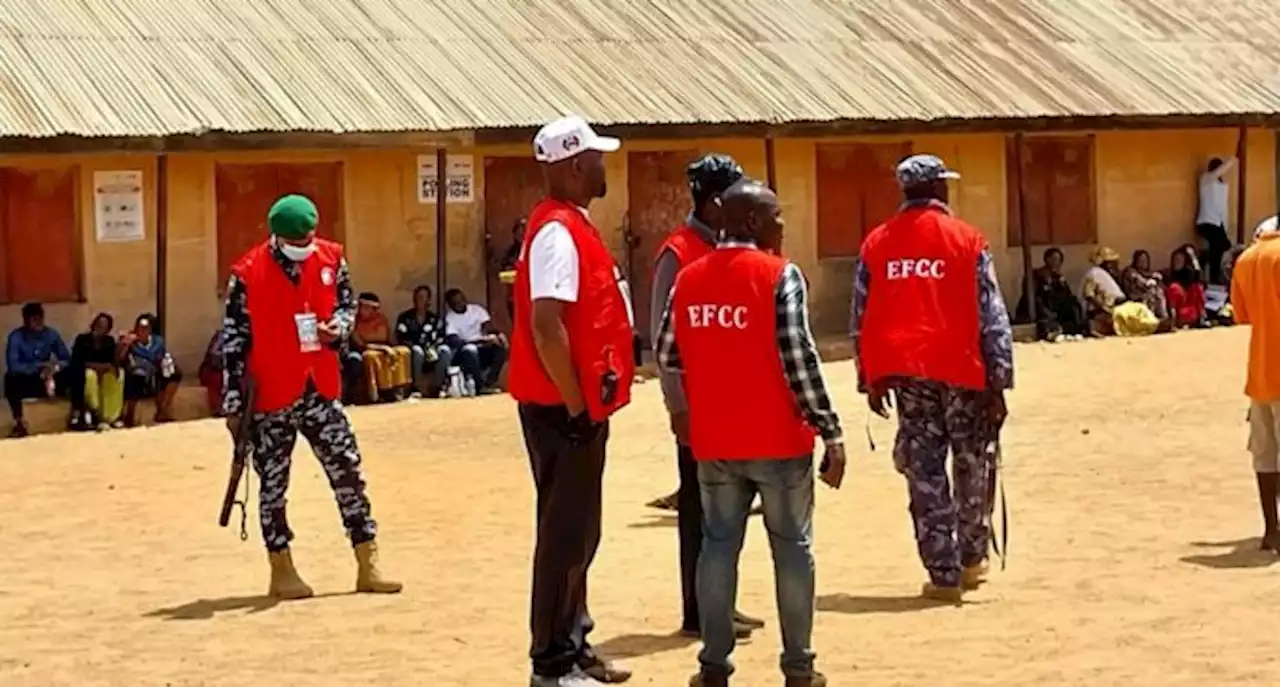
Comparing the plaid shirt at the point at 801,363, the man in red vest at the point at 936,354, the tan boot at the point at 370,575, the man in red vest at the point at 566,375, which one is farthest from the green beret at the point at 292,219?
the plaid shirt at the point at 801,363

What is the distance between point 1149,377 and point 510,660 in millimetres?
11204

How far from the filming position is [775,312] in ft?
21.6

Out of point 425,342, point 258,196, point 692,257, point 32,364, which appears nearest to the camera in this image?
point 692,257

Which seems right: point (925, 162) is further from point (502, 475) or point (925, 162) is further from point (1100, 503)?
point (502, 475)

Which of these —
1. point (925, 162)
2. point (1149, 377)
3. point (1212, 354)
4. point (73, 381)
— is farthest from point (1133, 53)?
point (925, 162)

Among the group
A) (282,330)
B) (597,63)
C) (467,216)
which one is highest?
(597,63)

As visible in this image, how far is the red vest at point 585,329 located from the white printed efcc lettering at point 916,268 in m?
1.75

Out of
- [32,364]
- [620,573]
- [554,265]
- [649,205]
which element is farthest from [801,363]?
[649,205]

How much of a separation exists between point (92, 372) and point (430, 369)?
2.91 meters

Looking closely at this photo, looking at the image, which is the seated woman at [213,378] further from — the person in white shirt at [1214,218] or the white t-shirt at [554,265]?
the person in white shirt at [1214,218]

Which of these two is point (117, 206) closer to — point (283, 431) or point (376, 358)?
point (376, 358)

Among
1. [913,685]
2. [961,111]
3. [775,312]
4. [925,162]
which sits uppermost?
[961,111]

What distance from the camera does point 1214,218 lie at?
24.5 meters

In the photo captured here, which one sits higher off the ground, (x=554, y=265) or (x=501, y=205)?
(x=501, y=205)
